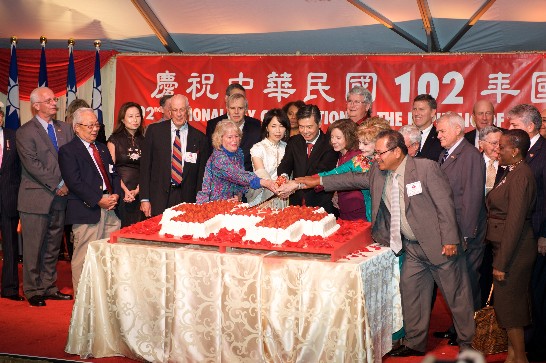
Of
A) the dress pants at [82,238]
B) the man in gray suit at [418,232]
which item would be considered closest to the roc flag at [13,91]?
the dress pants at [82,238]

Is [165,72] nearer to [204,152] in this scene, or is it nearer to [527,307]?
[204,152]

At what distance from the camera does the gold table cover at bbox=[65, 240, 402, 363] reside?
13.5 ft

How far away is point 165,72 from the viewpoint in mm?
8805

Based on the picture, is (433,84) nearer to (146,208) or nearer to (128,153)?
(128,153)

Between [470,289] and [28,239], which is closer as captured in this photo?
[470,289]

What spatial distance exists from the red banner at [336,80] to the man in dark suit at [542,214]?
2.95m

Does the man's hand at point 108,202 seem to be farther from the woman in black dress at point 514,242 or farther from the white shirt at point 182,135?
the woman in black dress at point 514,242

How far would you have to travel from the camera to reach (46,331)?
207 inches

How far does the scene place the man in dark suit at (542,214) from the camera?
4.79 metres

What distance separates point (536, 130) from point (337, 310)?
1.97 m

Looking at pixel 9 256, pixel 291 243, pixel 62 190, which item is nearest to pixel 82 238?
pixel 62 190

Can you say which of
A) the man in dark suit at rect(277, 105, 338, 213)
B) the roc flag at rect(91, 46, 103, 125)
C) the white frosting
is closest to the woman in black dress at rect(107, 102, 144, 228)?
the man in dark suit at rect(277, 105, 338, 213)

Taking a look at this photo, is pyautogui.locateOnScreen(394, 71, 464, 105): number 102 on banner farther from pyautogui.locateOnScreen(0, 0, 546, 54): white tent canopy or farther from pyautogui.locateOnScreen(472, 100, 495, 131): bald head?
pyautogui.locateOnScreen(472, 100, 495, 131): bald head

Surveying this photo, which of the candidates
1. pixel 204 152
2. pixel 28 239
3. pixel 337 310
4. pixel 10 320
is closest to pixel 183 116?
pixel 204 152
